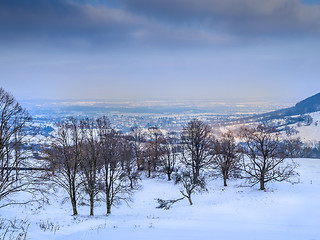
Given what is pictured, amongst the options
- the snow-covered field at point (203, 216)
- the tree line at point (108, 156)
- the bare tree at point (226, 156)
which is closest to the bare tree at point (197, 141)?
the tree line at point (108, 156)

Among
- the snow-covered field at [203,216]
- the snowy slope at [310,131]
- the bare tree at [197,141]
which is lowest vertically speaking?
the snowy slope at [310,131]

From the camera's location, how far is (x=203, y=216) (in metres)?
16.3

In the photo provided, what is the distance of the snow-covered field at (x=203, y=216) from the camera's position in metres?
9.99

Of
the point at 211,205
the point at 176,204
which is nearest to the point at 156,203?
the point at 176,204

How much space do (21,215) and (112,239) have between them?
11021mm

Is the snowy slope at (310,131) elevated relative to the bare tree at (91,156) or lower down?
lower down

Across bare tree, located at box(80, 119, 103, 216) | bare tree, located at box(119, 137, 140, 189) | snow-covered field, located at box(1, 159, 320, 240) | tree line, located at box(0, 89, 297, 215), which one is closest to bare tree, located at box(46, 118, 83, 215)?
tree line, located at box(0, 89, 297, 215)

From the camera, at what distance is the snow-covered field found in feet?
32.8

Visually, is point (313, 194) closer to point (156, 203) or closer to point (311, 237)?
point (311, 237)

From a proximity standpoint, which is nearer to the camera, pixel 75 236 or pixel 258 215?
pixel 75 236

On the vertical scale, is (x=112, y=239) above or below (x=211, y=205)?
above

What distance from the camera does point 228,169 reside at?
2623 centimetres

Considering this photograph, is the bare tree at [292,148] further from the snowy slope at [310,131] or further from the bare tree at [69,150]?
the snowy slope at [310,131]

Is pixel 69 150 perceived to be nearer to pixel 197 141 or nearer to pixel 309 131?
pixel 197 141
